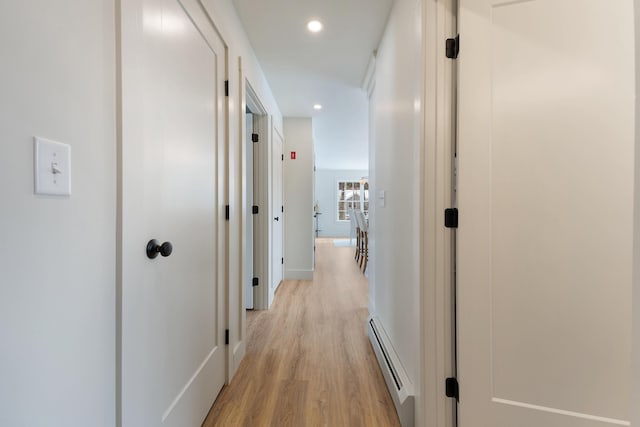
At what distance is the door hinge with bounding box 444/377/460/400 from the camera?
4.01 feet

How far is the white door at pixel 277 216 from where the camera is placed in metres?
3.34

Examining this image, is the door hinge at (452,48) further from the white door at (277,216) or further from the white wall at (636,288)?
the white door at (277,216)

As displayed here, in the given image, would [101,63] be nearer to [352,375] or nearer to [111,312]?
[111,312]

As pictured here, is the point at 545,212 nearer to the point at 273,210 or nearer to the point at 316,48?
the point at 316,48

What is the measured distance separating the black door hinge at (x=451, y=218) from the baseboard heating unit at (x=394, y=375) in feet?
2.64

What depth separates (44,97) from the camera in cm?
59

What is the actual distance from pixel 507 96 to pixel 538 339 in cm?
97

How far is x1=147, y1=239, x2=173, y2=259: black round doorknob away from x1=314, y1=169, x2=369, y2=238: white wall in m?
9.36

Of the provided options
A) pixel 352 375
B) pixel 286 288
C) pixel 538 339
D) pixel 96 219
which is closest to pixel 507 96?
pixel 538 339

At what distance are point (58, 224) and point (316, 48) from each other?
2.31 metres

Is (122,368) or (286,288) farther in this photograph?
(286,288)

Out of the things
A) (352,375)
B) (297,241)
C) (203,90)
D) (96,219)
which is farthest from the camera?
(297,241)

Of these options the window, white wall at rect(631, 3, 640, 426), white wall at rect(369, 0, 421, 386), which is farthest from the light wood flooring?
the window

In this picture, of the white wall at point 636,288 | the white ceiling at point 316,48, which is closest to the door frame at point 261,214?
the white ceiling at point 316,48
